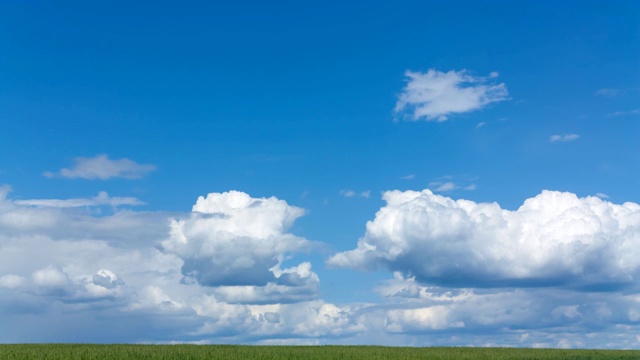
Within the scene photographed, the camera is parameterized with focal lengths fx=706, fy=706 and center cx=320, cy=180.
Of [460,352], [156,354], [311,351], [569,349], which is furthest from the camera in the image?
[569,349]

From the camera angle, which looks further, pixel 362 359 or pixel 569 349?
pixel 569 349

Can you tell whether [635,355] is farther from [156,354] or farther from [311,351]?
[156,354]

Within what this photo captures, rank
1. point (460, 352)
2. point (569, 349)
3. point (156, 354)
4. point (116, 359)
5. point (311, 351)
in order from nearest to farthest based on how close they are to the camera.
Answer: point (116, 359)
point (156, 354)
point (311, 351)
point (460, 352)
point (569, 349)

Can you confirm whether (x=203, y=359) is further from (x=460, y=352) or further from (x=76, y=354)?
(x=460, y=352)

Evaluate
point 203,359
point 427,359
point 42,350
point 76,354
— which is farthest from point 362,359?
point 42,350

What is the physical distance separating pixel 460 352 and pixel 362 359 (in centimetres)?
1367

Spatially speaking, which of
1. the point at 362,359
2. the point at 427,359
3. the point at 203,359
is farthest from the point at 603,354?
the point at 203,359

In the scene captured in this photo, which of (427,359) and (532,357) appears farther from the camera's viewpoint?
(532,357)

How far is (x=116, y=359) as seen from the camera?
51.1 meters

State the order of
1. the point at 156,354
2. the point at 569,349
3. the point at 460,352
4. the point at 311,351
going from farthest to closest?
the point at 569,349 < the point at 460,352 < the point at 311,351 < the point at 156,354

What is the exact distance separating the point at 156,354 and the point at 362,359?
1611 centimetres

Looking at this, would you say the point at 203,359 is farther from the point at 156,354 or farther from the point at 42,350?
the point at 42,350

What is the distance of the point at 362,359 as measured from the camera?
56.1 m

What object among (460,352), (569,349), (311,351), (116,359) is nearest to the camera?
(116,359)
